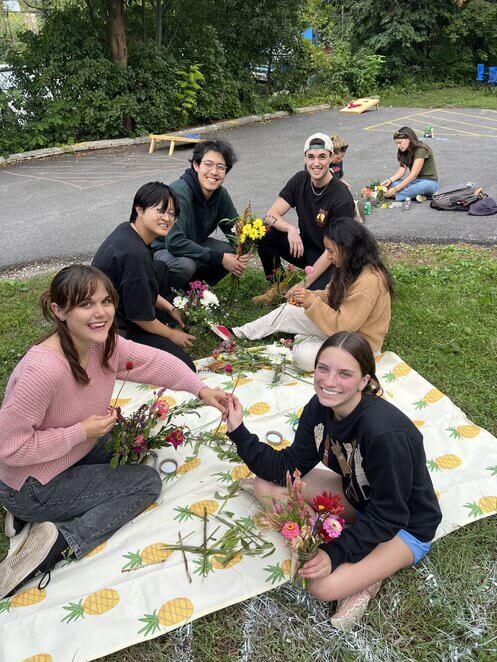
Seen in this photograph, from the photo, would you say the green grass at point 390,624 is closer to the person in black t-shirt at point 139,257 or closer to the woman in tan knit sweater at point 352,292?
the woman in tan knit sweater at point 352,292

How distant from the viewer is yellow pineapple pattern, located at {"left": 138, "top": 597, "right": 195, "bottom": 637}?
2211mm

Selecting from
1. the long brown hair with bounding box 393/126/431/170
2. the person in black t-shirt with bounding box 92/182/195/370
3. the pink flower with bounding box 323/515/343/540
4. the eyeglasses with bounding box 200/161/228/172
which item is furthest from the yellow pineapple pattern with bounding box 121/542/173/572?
the long brown hair with bounding box 393/126/431/170

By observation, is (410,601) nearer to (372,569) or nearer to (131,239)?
(372,569)

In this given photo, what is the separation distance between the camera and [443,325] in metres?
4.49

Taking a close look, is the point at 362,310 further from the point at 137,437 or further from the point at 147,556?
the point at 147,556

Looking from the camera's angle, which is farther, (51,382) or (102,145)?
(102,145)

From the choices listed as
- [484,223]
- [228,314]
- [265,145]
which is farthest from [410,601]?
[265,145]

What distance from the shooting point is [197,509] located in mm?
2742

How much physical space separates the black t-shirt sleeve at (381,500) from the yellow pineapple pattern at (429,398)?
1484mm

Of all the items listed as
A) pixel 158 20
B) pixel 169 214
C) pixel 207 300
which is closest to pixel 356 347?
pixel 169 214

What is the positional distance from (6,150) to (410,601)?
38.5 feet

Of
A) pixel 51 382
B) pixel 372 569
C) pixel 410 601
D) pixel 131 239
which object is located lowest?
pixel 410 601

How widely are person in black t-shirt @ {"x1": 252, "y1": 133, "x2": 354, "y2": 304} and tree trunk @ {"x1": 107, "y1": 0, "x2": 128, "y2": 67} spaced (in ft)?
31.1

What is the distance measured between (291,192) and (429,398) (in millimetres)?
2290
